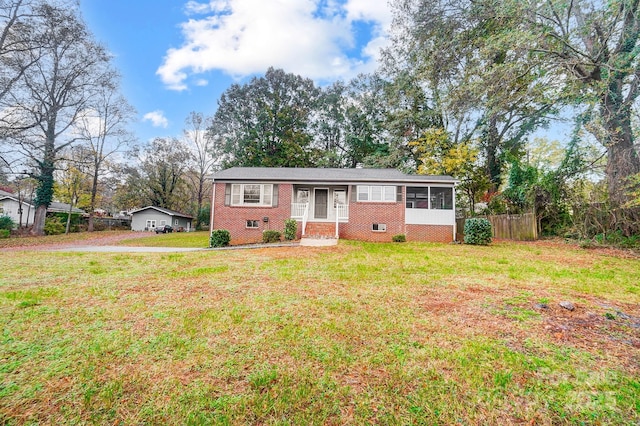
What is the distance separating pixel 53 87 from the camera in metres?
20.1

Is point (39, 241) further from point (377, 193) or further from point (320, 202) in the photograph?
point (377, 193)

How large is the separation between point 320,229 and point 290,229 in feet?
6.19

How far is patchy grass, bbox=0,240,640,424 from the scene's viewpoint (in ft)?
6.52

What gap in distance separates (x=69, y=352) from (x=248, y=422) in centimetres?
216

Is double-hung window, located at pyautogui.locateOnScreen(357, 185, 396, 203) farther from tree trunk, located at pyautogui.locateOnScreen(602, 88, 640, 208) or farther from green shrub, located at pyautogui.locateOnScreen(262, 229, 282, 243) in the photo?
tree trunk, located at pyautogui.locateOnScreen(602, 88, 640, 208)

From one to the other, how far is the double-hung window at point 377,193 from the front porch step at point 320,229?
2295mm

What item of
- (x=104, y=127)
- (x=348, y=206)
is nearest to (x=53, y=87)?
(x=104, y=127)

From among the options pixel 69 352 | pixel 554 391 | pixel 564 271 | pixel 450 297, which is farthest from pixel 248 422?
pixel 564 271

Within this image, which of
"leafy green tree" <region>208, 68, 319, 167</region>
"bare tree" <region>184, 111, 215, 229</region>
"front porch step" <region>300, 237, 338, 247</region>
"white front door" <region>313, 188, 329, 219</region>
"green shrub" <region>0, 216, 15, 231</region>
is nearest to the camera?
"front porch step" <region>300, 237, 338, 247</region>

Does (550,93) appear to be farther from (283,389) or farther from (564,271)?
(283,389)

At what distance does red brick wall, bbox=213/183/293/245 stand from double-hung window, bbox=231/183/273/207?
14.3 inches

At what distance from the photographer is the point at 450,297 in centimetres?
449

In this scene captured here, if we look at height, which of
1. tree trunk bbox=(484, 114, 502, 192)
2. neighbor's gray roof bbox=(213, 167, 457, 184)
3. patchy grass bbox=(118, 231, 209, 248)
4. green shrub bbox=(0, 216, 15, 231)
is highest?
tree trunk bbox=(484, 114, 502, 192)

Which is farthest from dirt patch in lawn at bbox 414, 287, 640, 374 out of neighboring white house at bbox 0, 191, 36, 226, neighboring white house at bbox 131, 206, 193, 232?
neighboring white house at bbox 0, 191, 36, 226
